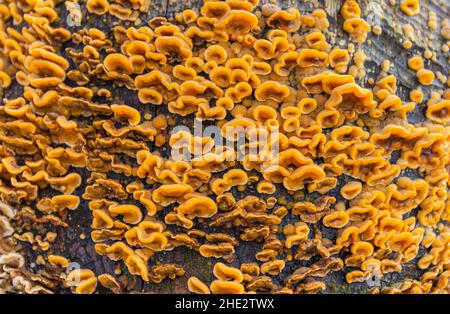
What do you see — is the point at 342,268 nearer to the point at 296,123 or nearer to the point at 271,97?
the point at 296,123

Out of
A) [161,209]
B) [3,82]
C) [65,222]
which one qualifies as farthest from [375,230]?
[3,82]

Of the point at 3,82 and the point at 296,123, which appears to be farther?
the point at 3,82

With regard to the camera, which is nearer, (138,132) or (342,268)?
(138,132)

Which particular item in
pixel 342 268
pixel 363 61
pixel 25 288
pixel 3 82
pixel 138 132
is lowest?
pixel 25 288

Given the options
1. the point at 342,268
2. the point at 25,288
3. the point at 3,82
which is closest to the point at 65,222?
the point at 25,288

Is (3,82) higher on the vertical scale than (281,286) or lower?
higher

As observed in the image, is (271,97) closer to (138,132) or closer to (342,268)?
(138,132)
